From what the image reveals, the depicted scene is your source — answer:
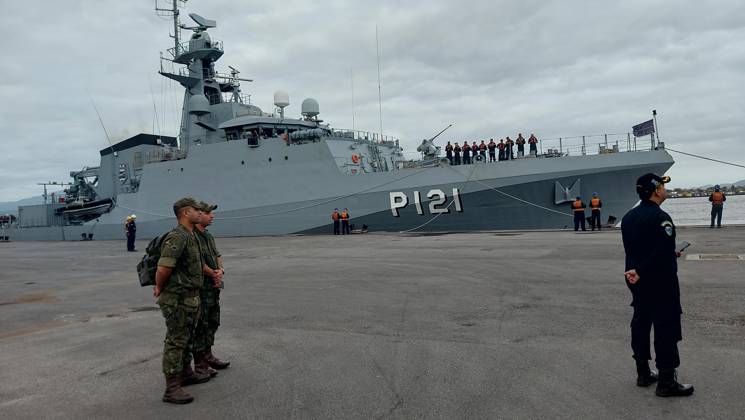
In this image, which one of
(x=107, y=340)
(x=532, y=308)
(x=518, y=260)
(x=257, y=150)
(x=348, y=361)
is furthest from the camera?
(x=257, y=150)

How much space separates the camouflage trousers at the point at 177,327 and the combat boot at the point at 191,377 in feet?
0.48

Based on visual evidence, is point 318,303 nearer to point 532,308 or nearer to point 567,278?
point 532,308

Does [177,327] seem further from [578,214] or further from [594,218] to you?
[594,218]

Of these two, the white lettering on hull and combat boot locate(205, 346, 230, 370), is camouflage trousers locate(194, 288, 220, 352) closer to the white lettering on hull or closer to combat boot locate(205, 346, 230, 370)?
combat boot locate(205, 346, 230, 370)

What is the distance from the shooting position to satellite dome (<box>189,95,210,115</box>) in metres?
23.1

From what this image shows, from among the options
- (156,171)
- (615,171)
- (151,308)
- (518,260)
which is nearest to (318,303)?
(151,308)

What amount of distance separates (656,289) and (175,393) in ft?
10.4

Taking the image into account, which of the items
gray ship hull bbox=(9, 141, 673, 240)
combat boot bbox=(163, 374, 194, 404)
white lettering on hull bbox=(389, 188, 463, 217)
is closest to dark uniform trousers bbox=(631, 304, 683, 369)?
combat boot bbox=(163, 374, 194, 404)

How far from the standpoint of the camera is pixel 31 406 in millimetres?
3320

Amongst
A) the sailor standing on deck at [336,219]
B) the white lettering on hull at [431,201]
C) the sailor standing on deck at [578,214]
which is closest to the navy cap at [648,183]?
the sailor standing on deck at [578,214]

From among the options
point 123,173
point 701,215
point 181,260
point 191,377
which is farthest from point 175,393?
Answer: point 701,215

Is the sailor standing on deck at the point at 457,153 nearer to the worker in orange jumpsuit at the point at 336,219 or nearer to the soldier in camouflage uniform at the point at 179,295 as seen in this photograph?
the worker in orange jumpsuit at the point at 336,219

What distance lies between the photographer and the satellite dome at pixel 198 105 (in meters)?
23.1

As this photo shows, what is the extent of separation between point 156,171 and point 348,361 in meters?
22.7
